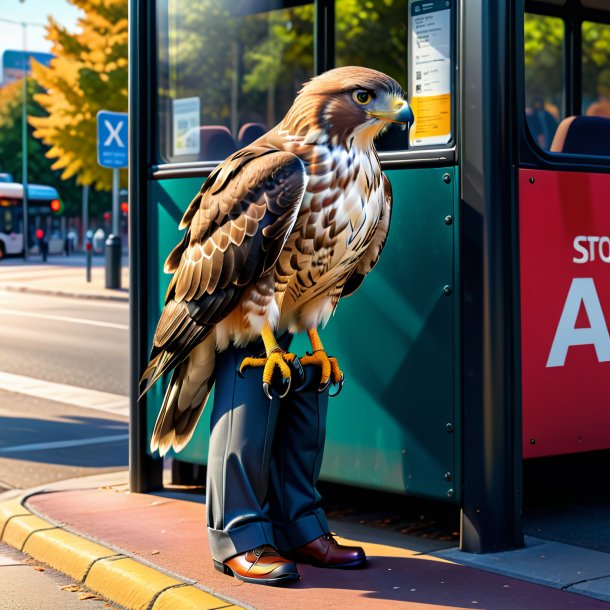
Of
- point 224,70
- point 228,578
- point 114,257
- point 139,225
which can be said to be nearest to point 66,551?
point 228,578

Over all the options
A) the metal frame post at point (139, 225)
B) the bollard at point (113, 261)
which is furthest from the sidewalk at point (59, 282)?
the metal frame post at point (139, 225)

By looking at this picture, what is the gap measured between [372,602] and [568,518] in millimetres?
1641

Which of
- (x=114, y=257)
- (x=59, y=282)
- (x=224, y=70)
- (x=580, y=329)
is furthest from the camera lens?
(x=59, y=282)

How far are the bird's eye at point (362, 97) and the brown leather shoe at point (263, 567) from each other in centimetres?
152

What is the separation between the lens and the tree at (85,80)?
3069 cm

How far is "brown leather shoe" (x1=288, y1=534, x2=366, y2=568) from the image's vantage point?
436cm

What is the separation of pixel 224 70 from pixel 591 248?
263 centimetres

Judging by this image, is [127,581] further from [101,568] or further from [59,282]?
[59,282]

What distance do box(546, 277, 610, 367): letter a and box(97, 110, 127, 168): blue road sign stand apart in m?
15.6

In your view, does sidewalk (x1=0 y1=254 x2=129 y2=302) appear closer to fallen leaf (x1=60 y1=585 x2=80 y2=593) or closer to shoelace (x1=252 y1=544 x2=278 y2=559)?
fallen leaf (x1=60 y1=585 x2=80 y2=593)

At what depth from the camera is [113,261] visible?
2405cm

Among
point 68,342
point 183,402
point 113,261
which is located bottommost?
point 68,342

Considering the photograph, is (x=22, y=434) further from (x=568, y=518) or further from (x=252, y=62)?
(x=568, y=518)

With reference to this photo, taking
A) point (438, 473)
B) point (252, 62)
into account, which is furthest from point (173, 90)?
point (438, 473)
